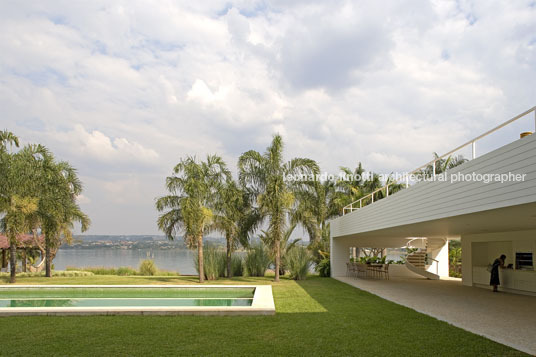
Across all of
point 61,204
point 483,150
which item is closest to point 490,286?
point 483,150

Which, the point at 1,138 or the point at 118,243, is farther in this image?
the point at 118,243

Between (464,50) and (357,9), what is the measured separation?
18.4ft

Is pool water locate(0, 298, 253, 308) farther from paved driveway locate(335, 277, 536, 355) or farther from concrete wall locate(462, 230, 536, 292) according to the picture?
concrete wall locate(462, 230, 536, 292)

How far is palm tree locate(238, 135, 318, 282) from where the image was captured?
60.2 feet

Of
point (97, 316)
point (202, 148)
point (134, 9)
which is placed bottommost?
point (97, 316)

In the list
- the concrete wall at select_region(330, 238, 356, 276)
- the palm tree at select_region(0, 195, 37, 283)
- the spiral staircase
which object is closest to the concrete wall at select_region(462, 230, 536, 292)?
the spiral staircase

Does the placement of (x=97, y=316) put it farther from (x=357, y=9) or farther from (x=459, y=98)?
(x=459, y=98)

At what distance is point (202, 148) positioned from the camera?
19.9 meters

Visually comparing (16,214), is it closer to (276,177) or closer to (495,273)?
(276,177)

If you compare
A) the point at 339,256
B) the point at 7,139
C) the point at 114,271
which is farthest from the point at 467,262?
the point at 7,139

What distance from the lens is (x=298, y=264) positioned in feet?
65.7

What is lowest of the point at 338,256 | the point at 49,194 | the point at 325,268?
the point at 325,268

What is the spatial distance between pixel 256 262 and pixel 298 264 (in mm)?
2562

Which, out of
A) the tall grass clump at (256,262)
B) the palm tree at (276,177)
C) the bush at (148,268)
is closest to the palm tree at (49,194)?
the bush at (148,268)
